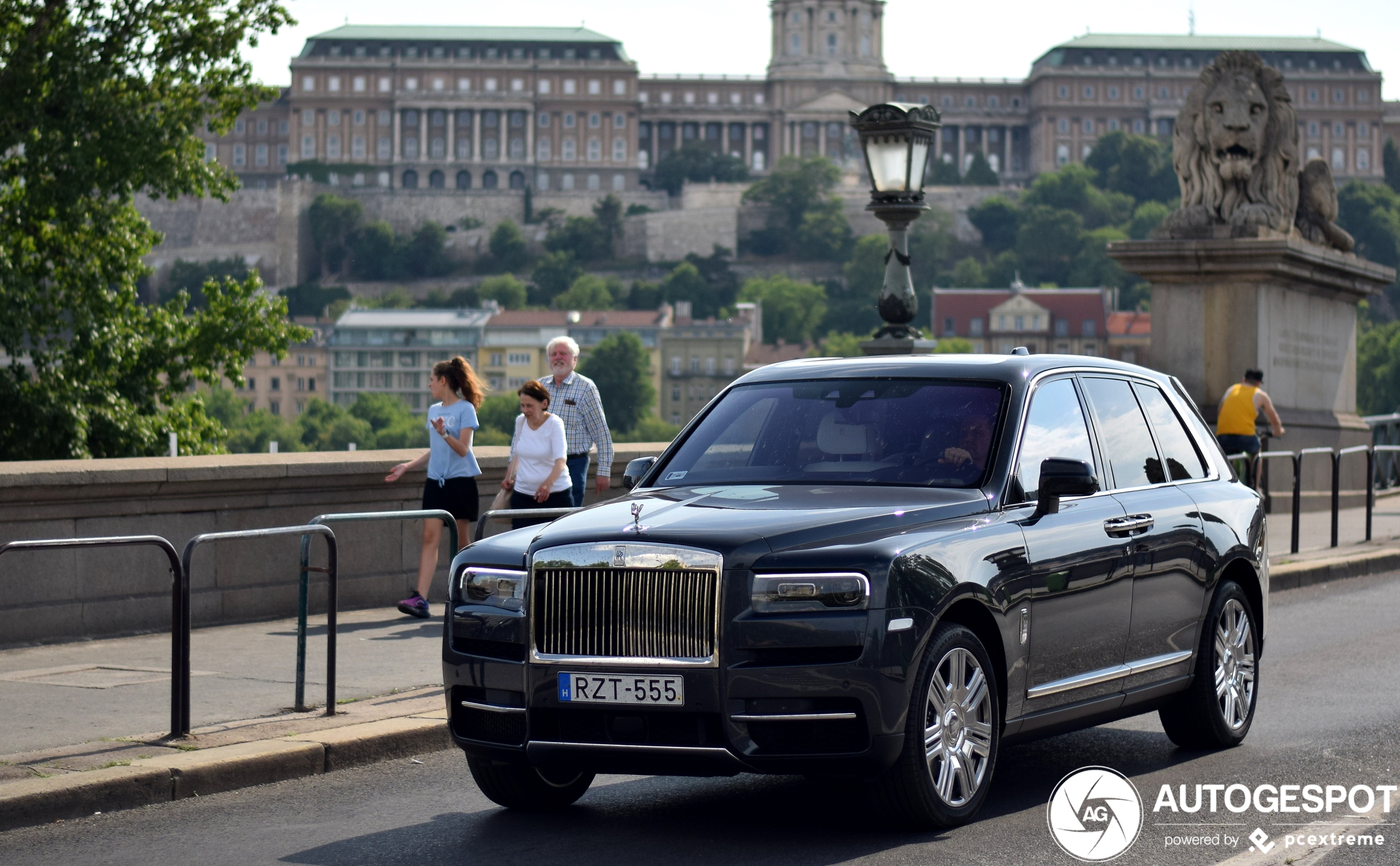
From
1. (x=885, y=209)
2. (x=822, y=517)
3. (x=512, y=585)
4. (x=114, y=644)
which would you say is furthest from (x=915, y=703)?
(x=885, y=209)

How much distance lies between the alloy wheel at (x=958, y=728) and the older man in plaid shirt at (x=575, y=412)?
5.76 m

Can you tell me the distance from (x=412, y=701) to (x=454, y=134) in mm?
184825

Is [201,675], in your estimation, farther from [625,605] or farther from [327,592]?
[625,605]

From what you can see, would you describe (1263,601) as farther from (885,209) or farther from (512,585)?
(885,209)

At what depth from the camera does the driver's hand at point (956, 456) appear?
680 cm

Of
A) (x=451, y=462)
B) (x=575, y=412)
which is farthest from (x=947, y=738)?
(x=575, y=412)

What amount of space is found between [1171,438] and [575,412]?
4.89 metres

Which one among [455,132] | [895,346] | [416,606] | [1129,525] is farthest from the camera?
[455,132]

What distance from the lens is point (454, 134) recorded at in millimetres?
189375

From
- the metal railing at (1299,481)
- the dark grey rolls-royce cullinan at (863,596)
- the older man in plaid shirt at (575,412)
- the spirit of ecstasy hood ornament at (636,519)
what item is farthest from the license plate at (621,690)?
the metal railing at (1299,481)

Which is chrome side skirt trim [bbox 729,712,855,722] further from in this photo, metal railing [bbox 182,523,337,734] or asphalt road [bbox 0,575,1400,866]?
metal railing [bbox 182,523,337,734]

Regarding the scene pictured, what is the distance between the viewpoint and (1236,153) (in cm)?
1989

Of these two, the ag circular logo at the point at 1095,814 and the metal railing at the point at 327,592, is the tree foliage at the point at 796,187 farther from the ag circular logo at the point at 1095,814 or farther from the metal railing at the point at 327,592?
the ag circular logo at the point at 1095,814

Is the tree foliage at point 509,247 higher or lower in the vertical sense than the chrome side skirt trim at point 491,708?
higher
